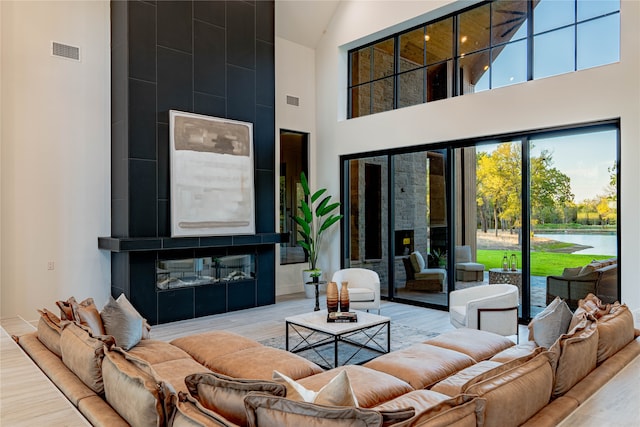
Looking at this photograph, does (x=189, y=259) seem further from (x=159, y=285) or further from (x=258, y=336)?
(x=258, y=336)

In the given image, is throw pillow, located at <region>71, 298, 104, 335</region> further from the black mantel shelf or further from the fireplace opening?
the fireplace opening

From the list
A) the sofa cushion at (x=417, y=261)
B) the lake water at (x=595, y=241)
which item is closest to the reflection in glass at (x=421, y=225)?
the sofa cushion at (x=417, y=261)

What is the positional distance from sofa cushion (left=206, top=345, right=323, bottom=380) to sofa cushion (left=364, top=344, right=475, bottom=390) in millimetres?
460

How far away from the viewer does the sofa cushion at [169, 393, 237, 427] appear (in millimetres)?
1570

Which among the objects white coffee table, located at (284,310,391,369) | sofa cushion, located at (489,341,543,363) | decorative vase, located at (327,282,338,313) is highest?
decorative vase, located at (327,282,338,313)

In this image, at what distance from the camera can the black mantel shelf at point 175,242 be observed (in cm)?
530

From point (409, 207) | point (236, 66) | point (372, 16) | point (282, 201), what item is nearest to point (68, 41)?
point (236, 66)

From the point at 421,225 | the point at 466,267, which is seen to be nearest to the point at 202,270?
the point at 421,225

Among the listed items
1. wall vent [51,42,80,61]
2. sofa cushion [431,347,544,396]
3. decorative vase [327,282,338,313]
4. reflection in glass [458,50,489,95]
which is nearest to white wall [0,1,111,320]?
wall vent [51,42,80,61]

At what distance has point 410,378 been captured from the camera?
2.70 m

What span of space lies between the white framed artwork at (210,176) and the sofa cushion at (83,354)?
3306mm

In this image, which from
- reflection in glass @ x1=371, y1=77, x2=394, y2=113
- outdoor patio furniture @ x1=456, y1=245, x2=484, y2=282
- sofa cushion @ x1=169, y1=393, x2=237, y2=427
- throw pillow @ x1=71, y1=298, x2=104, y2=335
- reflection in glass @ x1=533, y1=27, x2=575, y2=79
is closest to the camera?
sofa cushion @ x1=169, y1=393, x2=237, y2=427

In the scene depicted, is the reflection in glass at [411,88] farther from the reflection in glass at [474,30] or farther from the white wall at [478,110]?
the reflection in glass at [474,30]

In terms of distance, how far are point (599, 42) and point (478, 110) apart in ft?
5.04
